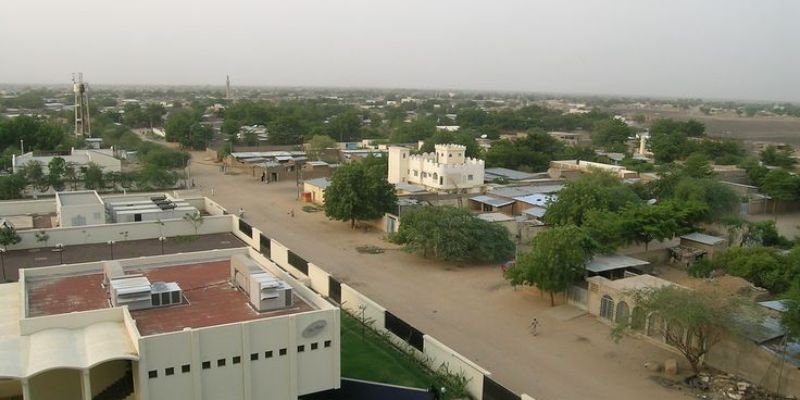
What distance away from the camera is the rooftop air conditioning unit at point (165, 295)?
18.8 meters

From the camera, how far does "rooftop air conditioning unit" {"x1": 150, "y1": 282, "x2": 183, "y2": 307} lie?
18.8 metres

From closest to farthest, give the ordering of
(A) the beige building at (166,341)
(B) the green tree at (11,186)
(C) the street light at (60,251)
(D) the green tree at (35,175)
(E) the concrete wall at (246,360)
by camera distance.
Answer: (A) the beige building at (166,341), (E) the concrete wall at (246,360), (C) the street light at (60,251), (B) the green tree at (11,186), (D) the green tree at (35,175)

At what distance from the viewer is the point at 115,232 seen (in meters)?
31.9

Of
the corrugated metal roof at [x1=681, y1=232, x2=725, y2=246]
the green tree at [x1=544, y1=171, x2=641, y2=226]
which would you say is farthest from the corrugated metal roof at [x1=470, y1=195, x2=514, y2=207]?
the corrugated metal roof at [x1=681, y1=232, x2=725, y2=246]

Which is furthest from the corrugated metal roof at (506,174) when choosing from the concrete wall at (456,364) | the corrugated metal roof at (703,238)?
the concrete wall at (456,364)

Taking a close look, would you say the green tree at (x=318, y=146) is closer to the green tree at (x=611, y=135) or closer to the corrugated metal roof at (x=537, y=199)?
the corrugated metal roof at (x=537, y=199)

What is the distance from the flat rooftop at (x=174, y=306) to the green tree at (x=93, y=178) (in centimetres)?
2830

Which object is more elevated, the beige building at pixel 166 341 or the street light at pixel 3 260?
the beige building at pixel 166 341

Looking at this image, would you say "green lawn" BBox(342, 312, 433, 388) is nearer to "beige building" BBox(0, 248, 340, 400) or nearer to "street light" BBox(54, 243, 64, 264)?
"beige building" BBox(0, 248, 340, 400)

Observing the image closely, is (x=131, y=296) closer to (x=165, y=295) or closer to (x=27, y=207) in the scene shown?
(x=165, y=295)

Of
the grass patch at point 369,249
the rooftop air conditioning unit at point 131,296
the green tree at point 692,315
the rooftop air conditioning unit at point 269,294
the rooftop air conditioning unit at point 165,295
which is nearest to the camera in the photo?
the rooftop air conditioning unit at point 131,296

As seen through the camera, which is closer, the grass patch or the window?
the window

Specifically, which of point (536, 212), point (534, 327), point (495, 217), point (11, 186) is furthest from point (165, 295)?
point (11, 186)

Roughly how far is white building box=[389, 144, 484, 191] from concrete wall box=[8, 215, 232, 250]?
61.0ft
